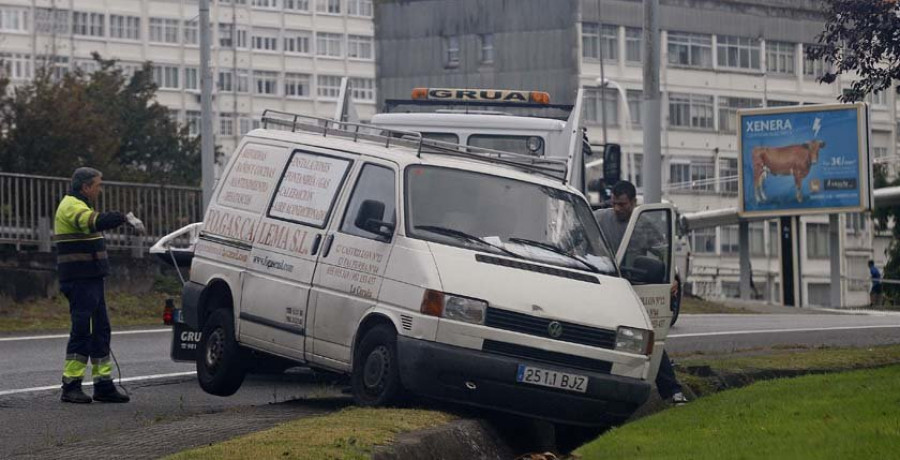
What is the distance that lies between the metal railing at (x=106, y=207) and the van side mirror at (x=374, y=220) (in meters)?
16.0

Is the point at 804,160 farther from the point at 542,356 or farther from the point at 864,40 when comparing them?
the point at 542,356

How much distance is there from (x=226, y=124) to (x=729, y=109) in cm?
3163

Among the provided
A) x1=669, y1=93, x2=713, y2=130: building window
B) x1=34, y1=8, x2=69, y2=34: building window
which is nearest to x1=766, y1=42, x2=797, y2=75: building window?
x1=669, y1=93, x2=713, y2=130: building window

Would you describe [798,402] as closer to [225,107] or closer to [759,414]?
[759,414]

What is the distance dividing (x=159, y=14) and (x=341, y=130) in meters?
85.6

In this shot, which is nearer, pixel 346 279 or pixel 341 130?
pixel 346 279

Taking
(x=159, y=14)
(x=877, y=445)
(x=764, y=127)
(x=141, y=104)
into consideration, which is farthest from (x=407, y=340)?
(x=159, y=14)

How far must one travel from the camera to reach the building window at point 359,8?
105 metres

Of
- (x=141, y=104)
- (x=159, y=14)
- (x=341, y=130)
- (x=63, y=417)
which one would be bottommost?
(x=63, y=417)

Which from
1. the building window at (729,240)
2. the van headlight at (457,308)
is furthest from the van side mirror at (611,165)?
the building window at (729,240)

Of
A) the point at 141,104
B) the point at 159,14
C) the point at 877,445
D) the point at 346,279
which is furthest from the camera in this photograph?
the point at 159,14

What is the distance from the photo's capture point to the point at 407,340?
10.9 m

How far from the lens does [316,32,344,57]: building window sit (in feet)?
338

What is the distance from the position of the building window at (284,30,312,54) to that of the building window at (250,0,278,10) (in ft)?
6.04
